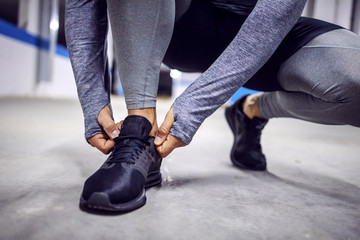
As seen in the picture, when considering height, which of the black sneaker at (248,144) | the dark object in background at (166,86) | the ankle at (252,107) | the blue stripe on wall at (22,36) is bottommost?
the dark object in background at (166,86)

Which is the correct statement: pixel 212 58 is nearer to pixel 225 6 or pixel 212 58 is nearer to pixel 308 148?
pixel 225 6

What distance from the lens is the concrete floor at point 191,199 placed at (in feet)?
1.62

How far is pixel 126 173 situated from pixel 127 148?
0.06 meters

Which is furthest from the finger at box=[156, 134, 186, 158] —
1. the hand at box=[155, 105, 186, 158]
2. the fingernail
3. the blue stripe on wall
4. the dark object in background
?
the dark object in background

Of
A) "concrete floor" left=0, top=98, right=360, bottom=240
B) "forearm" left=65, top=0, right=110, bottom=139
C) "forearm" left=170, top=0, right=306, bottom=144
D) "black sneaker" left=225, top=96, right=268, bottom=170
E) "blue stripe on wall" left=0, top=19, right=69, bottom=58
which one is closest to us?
"concrete floor" left=0, top=98, right=360, bottom=240

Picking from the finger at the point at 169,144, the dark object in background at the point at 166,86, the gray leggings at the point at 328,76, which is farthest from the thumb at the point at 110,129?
the dark object in background at the point at 166,86

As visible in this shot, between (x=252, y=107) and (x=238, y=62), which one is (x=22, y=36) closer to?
(x=252, y=107)

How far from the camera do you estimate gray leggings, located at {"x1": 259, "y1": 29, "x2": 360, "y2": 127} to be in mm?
703

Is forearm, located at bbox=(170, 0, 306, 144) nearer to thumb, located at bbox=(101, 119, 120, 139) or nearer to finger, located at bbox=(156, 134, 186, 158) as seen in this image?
finger, located at bbox=(156, 134, 186, 158)

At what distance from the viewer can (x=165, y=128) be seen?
623 millimetres

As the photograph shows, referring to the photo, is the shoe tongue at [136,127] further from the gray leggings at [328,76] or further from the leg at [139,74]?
the gray leggings at [328,76]

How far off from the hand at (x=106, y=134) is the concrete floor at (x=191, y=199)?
115 mm

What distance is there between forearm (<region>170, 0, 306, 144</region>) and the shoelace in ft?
0.26

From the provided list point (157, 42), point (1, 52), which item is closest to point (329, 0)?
point (157, 42)
